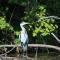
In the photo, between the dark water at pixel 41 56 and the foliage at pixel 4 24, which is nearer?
the dark water at pixel 41 56

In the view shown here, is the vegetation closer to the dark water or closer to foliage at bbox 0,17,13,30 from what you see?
foliage at bbox 0,17,13,30

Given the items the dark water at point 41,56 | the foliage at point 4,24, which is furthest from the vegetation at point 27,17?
the dark water at point 41,56

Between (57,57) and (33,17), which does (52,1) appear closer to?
(33,17)

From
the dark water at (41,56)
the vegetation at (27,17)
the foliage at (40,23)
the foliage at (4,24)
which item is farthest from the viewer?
the foliage at (4,24)

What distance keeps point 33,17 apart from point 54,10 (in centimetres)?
159

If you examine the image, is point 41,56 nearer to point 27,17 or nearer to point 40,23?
point 40,23

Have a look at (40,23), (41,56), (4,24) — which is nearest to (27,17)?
(4,24)

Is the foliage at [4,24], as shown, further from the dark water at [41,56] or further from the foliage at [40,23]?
the dark water at [41,56]

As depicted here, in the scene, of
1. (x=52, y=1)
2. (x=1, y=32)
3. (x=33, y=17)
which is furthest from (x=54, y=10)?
(x=1, y=32)

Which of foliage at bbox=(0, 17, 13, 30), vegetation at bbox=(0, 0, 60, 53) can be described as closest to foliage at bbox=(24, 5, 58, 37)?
vegetation at bbox=(0, 0, 60, 53)

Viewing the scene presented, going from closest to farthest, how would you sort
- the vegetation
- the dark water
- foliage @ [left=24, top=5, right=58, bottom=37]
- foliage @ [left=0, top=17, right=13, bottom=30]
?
the dark water
foliage @ [left=24, top=5, right=58, bottom=37]
the vegetation
foliage @ [left=0, top=17, right=13, bottom=30]

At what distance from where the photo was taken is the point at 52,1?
1599 cm

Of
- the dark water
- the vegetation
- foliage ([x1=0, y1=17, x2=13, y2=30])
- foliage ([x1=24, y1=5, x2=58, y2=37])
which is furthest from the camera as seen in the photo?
foliage ([x1=0, y1=17, x2=13, y2=30])

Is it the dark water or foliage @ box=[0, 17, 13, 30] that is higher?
foliage @ box=[0, 17, 13, 30]
